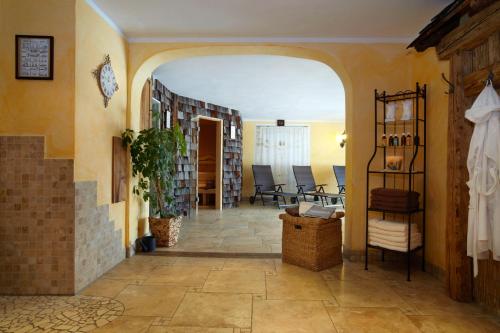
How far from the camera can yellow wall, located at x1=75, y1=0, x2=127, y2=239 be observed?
8.05 ft

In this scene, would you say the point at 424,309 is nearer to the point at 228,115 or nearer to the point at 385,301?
the point at 385,301

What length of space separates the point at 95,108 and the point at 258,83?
2857 mm

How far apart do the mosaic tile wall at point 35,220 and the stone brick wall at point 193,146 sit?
8.35ft

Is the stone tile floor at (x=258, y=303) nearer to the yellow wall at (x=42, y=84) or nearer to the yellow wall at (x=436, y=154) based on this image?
the yellow wall at (x=436, y=154)

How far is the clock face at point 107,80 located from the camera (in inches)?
108

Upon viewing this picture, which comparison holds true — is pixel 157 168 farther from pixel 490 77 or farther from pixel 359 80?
pixel 490 77

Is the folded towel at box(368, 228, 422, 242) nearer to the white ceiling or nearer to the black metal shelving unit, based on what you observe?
the black metal shelving unit

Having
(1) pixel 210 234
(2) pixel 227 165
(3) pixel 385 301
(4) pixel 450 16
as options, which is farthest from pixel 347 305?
(2) pixel 227 165

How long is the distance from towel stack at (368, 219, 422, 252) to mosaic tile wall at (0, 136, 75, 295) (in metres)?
2.50

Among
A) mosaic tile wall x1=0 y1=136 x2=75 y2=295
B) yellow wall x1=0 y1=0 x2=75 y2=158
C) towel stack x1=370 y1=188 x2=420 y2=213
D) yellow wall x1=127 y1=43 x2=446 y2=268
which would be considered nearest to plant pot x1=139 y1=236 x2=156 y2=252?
mosaic tile wall x1=0 y1=136 x2=75 y2=295

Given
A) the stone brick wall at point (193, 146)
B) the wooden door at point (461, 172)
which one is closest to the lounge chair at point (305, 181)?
the stone brick wall at point (193, 146)

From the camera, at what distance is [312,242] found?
295cm

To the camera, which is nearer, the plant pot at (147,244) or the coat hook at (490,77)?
the coat hook at (490,77)

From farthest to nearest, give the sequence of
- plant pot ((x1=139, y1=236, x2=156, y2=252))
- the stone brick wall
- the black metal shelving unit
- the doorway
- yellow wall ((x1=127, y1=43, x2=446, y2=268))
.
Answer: the doorway
the stone brick wall
plant pot ((x1=139, y1=236, x2=156, y2=252))
yellow wall ((x1=127, y1=43, x2=446, y2=268))
the black metal shelving unit
